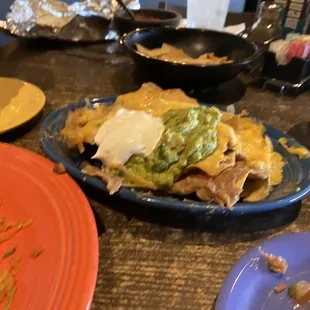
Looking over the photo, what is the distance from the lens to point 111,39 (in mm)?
1646

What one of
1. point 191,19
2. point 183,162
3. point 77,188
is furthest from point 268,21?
point 77,188

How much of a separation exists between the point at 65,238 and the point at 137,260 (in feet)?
0.42

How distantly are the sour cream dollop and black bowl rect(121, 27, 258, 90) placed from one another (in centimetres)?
34

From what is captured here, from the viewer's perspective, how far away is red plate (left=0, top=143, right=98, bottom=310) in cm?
52

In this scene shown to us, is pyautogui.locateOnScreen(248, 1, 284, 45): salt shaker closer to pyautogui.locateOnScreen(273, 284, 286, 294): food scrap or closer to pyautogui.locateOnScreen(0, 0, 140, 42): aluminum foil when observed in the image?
pyautogui.locateOnScreen(0, 0, 140, 42): aluminum foil

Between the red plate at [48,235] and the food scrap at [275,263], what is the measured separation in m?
0.23

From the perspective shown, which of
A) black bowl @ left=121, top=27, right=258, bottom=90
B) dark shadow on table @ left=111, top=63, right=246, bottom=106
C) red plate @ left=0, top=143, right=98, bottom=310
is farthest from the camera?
dark shadow on table @ left=111, top=63, right=246, bottom=106

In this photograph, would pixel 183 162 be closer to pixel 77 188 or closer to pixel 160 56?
pixel 77 188

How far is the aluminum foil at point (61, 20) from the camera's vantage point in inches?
62.1

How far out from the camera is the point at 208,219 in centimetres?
73

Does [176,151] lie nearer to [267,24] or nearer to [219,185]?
[219,185]

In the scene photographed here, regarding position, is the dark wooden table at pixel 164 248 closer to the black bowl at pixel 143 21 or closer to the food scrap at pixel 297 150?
the food scrap at pixel 297 150

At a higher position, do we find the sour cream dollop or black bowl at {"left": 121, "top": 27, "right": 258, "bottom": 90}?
the sour cream dollop

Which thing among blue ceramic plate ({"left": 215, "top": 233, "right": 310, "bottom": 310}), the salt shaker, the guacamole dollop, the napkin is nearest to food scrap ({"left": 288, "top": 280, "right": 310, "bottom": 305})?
blue ceramic plate ({"left": 215, "top": 233, "right": 310, "bottom": 310})
